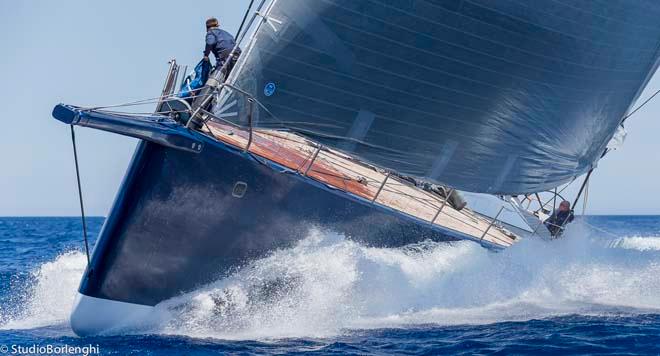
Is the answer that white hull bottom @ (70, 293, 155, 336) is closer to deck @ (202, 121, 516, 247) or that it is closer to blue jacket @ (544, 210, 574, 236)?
deck @ (202, 121, 516, 247)

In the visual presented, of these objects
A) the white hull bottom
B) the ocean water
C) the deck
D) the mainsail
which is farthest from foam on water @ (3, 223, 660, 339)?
the mainsail

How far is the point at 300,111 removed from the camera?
22.6ft

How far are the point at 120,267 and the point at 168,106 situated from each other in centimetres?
141

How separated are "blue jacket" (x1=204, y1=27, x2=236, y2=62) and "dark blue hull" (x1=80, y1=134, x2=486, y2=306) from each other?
0.87m

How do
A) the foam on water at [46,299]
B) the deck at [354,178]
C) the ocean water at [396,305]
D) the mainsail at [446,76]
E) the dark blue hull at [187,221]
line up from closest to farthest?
the ocean water at [396,305] < the mainsail at [446,76] < the dark blue hull at [187,221] < the foam on water at [46,299] < the deck at [354,178]

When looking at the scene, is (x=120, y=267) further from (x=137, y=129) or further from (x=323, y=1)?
(x=323, y=1)

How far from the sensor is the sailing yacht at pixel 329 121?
667 centimetres

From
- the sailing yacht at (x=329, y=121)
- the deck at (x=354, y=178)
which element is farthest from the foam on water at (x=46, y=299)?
the deck at (x=354, y=178)

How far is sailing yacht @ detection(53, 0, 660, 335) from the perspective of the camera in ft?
21.9

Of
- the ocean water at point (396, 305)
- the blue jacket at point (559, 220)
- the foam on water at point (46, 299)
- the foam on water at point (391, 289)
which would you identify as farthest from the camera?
the blue jacket at point (559, 220)

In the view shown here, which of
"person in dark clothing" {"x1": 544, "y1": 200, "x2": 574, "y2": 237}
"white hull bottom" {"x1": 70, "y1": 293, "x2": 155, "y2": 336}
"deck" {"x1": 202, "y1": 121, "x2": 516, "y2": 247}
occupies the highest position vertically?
"person in dark clothing" {"x1": 544, "y1": 200, "x2": 574, "y2": 237}

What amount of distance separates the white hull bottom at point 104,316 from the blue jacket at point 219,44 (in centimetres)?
226

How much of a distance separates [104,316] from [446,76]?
3531 mm

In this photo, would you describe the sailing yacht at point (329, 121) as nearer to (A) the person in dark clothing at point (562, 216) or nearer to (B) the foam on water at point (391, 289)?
(B) the foam on water at point (391, 289)
